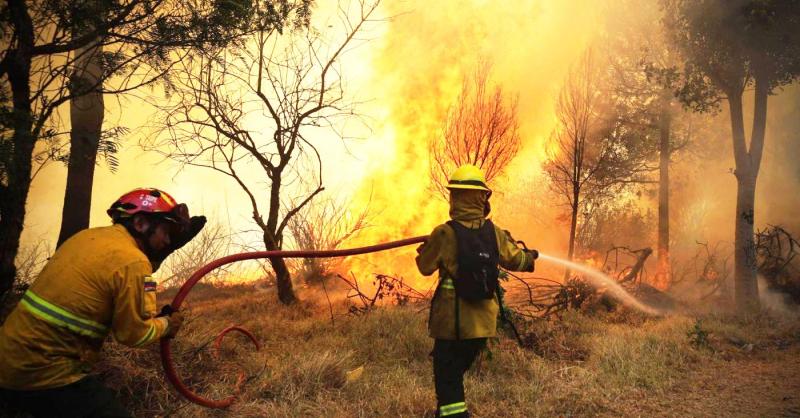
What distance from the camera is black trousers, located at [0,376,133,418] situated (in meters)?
2.36

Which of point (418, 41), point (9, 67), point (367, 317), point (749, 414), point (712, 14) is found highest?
point (418, 41)

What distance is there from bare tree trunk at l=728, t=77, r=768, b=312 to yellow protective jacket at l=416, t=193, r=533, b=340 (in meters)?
9.66

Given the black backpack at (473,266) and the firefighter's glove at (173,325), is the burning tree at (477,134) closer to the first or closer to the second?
the black backpack at (473,266)

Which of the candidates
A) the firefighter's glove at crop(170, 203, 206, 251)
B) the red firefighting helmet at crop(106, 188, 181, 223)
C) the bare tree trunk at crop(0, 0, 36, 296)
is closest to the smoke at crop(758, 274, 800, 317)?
the firefighter's glove at crop(170, 203, 206, 251)

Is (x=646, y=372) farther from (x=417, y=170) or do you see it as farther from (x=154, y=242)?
(x=417, y=170)

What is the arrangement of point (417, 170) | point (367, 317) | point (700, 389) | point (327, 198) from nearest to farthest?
point (700, 389) → point (367, 317) → point (327, 198) → point (417, 170)

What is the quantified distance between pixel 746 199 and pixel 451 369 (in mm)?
10418

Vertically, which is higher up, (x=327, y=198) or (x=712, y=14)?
(x=712, y=14)

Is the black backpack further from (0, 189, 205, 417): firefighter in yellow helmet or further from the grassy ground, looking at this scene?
(0, 189, 205, 417): firefighter in yellow helmet

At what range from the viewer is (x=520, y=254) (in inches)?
152

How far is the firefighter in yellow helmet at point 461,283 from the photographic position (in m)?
3.54

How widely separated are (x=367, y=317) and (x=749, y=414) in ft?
15.8

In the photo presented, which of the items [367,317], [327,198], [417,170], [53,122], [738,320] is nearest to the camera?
[53,122]

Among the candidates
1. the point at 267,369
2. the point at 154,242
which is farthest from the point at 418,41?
the point at 154,242
